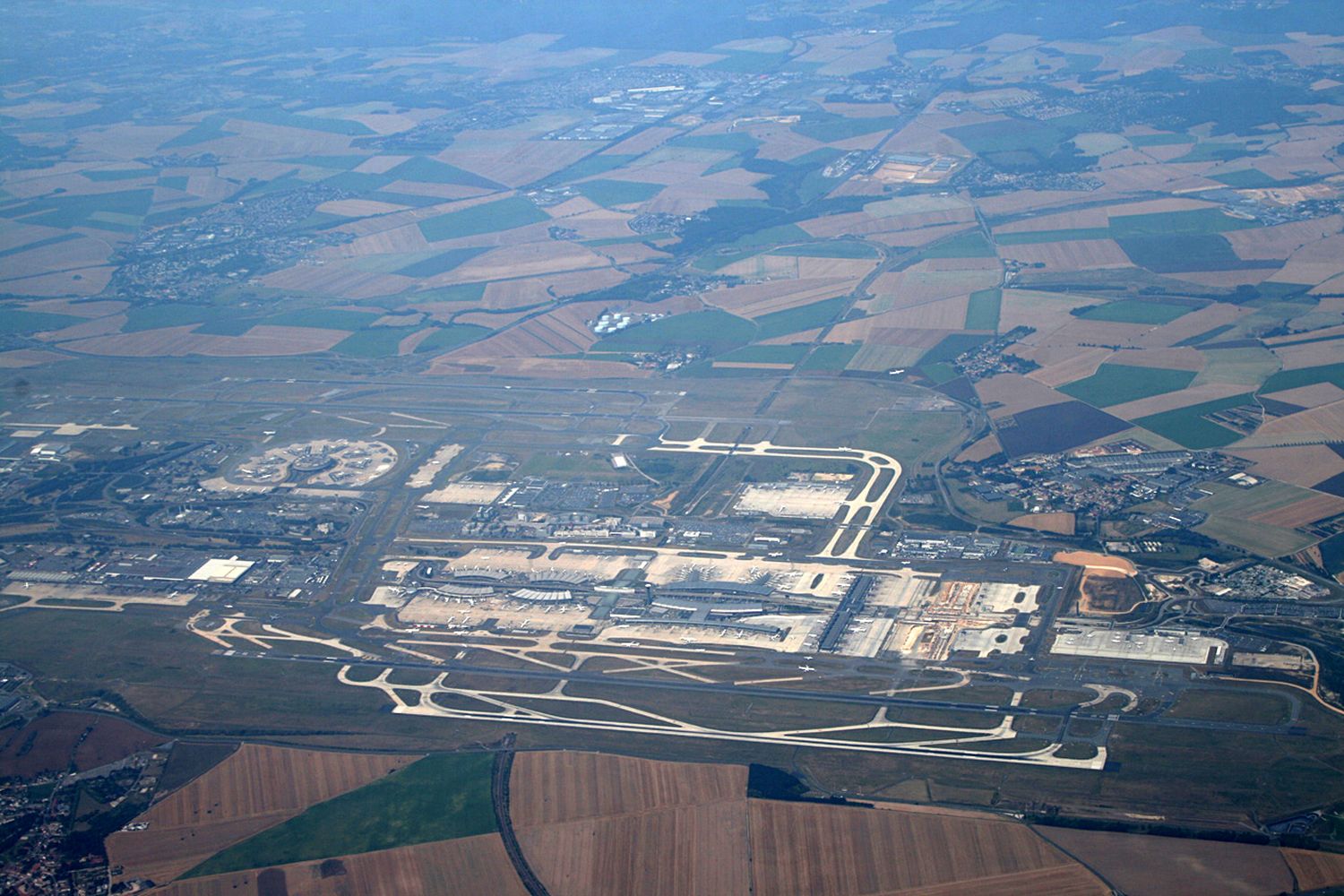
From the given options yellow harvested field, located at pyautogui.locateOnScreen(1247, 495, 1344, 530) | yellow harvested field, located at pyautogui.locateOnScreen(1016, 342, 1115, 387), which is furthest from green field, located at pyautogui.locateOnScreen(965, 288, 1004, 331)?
yellow harvested field, located at pyautogui.locateOnScreen(1247, 495, 1344, 530)

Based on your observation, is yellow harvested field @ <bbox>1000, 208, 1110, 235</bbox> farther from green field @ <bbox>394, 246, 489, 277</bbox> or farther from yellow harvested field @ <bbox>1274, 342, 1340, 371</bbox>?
green field @ <bbox>394, 246, 489, 277</bbox>

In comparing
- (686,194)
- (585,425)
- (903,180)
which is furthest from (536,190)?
(585,425)

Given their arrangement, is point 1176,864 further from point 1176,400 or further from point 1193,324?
point 1193,324

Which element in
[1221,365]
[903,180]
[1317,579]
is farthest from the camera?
[903,180]

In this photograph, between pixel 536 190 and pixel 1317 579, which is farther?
pixel 536 190

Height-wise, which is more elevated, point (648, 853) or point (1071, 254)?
point (648, 853)

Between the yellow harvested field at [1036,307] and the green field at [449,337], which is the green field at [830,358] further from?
the green field at [449,337]

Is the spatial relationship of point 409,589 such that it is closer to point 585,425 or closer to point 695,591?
point 695,591

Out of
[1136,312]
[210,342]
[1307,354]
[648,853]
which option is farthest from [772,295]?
[648,853]
